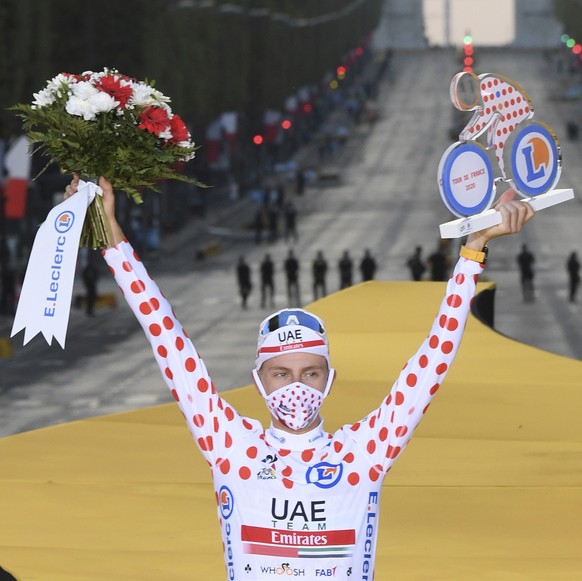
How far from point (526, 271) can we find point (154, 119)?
41411mm

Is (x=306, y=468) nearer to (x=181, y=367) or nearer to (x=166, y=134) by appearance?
(x=181, y=367)

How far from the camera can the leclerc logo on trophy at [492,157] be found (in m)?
6.22

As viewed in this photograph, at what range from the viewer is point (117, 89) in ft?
20.9

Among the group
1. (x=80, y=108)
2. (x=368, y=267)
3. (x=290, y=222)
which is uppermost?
(x=80, y=108)

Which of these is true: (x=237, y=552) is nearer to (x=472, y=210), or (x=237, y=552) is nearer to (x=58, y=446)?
(x=472, y=210)

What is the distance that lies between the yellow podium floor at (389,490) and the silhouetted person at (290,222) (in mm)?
53818

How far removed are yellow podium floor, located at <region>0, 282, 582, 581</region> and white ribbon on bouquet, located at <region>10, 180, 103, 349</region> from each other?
1.39 meters

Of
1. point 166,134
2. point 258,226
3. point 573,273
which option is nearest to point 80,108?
point 166,134

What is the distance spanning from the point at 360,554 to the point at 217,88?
7694 cm

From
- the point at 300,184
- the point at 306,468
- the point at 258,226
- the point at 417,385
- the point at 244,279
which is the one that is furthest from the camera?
the point at 300,184

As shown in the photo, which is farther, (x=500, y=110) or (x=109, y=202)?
(x=500, y=110)

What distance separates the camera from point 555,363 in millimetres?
12969

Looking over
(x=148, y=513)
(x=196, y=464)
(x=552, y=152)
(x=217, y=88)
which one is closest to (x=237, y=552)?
(x=552, y=152)

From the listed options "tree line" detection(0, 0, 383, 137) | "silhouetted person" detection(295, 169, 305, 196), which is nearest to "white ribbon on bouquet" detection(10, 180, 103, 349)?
"tree line" detection(0, 0, 383, 137)
